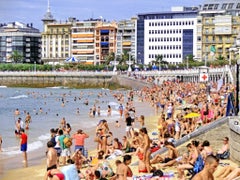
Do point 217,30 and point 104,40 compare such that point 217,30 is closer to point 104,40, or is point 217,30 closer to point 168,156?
point 104,40

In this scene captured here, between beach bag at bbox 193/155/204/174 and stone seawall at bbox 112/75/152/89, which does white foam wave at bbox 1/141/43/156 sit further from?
stone seawall at bbox 112/75/152/89

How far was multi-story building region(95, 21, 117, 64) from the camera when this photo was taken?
5187 inches

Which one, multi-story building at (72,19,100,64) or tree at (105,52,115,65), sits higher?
multi-story building at (72,19,100,64)

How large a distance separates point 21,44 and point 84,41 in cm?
2902

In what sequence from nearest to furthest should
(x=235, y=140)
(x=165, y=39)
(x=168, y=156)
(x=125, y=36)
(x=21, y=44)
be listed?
(x=235, y=140)
(x=168, y=156)
(x=165, y=39)
(x=125, y=36)
(x=21, y=44)

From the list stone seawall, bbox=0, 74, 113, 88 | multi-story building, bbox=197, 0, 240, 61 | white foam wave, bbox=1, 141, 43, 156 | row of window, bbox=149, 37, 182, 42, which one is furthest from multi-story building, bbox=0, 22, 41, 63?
white foam wave, bbox=1, 141, 43, 156

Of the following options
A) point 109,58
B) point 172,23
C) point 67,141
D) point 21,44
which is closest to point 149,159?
point 67,141

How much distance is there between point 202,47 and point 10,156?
8787cm

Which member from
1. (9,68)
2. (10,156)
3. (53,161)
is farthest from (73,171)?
(9,68)

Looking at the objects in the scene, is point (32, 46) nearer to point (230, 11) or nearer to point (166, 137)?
point (230, 11)

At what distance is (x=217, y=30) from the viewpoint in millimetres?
104062

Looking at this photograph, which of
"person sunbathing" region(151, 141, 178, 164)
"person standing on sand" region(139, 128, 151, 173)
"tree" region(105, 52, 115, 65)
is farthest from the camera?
"tree" region(105, 52, 115, 65)

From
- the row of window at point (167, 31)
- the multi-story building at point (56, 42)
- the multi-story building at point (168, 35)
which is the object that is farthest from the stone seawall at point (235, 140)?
the multi-story building at point (56, 42)

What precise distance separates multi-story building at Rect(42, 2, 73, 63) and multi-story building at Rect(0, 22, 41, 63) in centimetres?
1138
